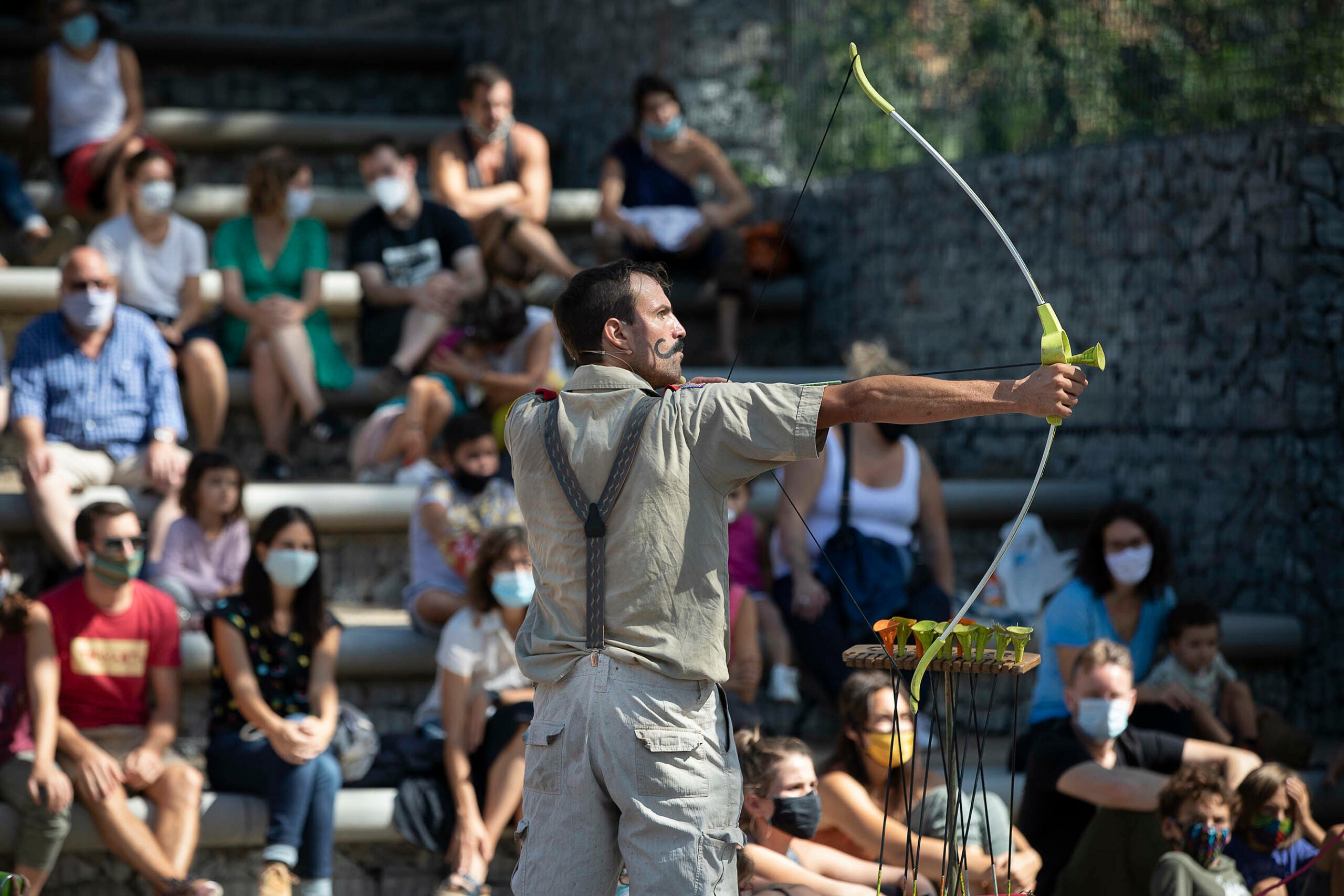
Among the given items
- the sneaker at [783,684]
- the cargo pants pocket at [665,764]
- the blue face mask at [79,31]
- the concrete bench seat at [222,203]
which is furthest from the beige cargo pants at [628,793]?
the blue face mask at [79,31]

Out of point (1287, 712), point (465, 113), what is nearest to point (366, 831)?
point (1287, 712)

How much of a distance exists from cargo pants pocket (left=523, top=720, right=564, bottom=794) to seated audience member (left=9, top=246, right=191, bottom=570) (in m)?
2.93

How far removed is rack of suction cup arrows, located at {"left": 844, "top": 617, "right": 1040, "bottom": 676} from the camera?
2.55 metres

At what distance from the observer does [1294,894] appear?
4109mm

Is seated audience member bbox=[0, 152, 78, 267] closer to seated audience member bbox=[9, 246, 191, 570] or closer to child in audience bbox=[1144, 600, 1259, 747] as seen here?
seated audience member bbox=[9, 246, 191, 570]

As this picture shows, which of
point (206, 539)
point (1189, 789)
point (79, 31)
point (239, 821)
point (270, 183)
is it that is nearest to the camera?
point (1189, 789)

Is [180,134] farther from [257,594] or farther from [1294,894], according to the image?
[1294,894]

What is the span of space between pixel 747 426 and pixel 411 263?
13.5ft

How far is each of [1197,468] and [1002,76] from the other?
6.47 ft

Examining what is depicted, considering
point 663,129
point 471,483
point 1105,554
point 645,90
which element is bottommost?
point 1105,554

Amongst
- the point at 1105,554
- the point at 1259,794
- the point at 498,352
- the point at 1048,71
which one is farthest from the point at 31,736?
the point at 1048,71

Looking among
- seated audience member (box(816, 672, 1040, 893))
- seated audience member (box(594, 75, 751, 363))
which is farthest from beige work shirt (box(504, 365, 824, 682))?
seated audience member (box(594, 75, 751, 363))

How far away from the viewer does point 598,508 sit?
8.11 ft

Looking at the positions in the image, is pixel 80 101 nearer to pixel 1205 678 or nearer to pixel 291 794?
pixel 291 794
